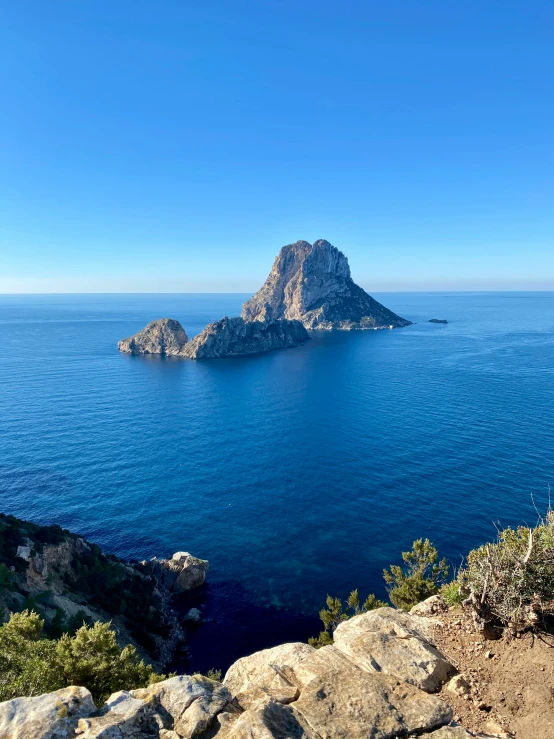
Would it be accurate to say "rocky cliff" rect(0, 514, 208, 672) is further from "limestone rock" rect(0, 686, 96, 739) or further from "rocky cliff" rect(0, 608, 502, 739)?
"rocky cliff" rect(0, 608, 502, 739)

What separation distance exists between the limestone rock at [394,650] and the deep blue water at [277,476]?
3428 cm

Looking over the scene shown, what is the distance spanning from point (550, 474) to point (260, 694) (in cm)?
7653

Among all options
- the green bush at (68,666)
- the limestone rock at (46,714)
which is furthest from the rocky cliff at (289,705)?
the green bush at (68,666)

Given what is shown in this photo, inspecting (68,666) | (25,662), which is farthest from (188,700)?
(25,662)

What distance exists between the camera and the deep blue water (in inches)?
2395

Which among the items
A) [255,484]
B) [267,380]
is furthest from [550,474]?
[267,380]

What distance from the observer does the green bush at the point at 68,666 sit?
21.2m

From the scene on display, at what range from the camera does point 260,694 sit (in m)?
18.0

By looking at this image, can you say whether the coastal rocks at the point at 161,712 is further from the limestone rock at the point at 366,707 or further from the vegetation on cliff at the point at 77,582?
the vegetation on cliff at the point at 77,582

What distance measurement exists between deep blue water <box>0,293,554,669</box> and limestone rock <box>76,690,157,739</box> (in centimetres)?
3843

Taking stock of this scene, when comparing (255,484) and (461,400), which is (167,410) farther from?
(461,400)

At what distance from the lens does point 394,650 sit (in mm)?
20484

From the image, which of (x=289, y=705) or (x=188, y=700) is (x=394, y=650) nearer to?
(x=289, y=705)

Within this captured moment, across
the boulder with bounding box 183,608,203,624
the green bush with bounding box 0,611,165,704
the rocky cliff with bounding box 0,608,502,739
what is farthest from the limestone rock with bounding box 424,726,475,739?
the boulder with bounding box 183,608,203,624
